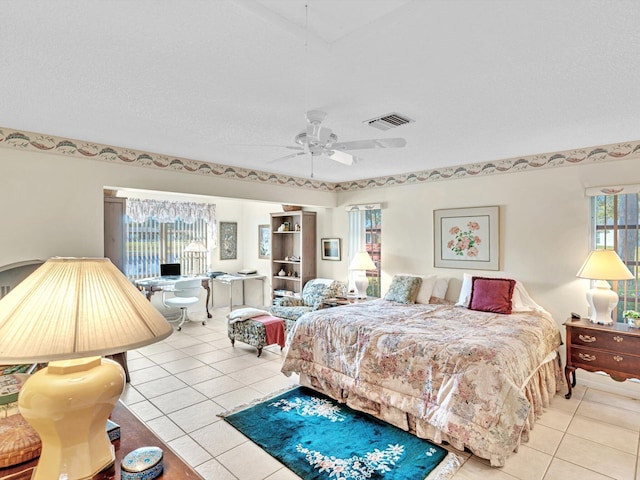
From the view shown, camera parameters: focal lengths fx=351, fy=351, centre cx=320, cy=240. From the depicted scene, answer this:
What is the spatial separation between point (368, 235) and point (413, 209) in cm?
89

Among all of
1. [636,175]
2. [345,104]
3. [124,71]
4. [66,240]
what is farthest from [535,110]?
[66,240]

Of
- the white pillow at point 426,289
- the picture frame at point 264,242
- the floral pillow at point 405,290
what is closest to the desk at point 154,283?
the picture frame at point 264,242

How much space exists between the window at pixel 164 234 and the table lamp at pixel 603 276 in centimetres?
610

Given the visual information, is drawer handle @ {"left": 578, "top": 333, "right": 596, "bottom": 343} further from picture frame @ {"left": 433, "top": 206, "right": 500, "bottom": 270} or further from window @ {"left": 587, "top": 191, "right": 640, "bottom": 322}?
picture frame @ {"left": 433, "top": 206, "right": 500, "bottom": 270}

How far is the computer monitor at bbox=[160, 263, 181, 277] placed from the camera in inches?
250

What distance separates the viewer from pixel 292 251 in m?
6.90

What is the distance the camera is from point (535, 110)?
2.63 meters

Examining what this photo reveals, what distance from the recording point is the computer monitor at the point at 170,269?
6348mm

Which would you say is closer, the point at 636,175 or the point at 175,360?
the point at 636,175

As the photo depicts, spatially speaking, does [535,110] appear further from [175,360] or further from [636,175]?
[175,360]

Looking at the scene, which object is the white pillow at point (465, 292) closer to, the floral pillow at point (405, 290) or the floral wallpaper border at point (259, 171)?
the floral pillow at point (405, 290)

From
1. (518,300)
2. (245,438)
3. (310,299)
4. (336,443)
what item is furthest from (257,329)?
(518,300)

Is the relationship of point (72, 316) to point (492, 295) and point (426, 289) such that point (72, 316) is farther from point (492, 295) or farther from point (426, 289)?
point (426, 289)

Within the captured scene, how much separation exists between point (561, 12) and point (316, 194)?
4.46 m
